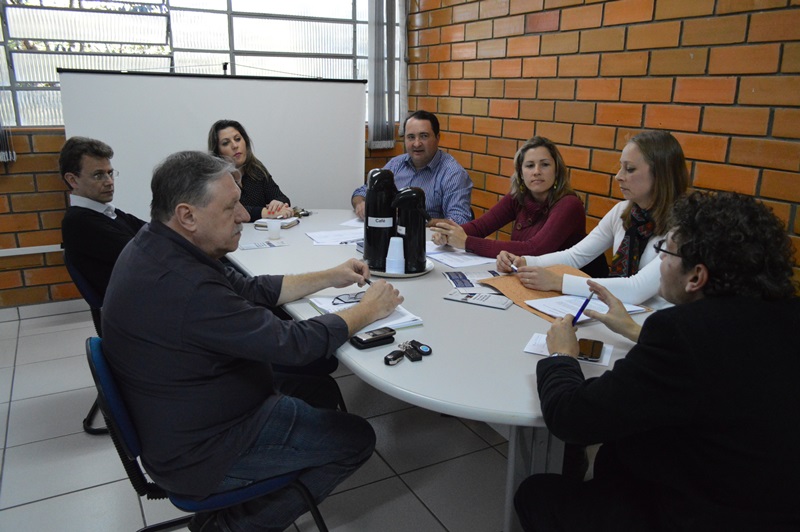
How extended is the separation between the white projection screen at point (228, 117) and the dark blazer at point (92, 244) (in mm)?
1334

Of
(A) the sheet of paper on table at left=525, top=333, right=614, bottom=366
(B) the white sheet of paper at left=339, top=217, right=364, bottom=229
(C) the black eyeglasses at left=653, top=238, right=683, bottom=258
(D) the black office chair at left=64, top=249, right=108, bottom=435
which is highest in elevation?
(C) the black eyeglasses at left=653, top=238, right=683, bottom=258

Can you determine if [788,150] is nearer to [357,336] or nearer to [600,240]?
[600,240]

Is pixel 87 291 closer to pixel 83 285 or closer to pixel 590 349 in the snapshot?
pixel 83 285

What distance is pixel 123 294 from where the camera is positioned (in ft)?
4.18

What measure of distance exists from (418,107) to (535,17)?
1337 mm

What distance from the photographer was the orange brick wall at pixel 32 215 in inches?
132

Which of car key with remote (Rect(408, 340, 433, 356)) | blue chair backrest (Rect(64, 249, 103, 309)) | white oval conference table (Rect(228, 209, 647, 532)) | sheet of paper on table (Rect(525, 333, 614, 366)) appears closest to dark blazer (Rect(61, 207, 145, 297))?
blue chair backrest (Rect(64, 249, 103, 309))

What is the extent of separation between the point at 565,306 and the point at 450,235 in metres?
0.75

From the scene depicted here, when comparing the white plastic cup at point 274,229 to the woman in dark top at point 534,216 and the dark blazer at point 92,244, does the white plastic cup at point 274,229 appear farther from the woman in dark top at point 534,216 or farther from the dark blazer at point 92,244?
the woman in dark top at point 534,216

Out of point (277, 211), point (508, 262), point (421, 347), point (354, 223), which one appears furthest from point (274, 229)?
point (421, 347)

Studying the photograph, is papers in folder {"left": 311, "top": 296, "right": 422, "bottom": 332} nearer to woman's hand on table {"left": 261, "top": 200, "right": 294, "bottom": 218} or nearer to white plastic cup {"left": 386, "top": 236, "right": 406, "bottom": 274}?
white plastic cup {"left": 386, "top": 236, "right": 406, "bottom": 274}

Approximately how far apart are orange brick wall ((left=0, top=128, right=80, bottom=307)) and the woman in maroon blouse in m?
2.48

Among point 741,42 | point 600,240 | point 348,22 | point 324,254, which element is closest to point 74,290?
point 324,254

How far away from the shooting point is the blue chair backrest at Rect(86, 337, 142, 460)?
4.09 ft
